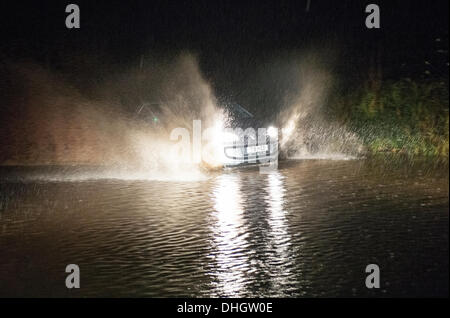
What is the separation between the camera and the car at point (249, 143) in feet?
54.5

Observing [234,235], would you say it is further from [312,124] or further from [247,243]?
[312,124]

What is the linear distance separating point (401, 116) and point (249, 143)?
5.43 metres

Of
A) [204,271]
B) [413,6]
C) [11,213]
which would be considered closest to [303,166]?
[11,213]

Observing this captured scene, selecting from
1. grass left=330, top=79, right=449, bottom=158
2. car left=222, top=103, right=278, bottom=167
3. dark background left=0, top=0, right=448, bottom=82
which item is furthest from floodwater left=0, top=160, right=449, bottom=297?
dark background left=0, top=0, right=448, bottom=82

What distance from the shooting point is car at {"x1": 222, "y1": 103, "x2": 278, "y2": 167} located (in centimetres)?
1661

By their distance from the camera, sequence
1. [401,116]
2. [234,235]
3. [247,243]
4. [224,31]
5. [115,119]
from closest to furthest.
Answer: [247,243], [234,235], [401,116], [115,119], [224,31]

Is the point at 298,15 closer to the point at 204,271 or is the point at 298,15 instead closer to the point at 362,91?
the point at 362,91

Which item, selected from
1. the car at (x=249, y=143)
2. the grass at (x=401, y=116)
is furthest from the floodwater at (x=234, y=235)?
the grass at (x=401, y=116)

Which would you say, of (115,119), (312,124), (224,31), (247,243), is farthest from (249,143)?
(224,31)

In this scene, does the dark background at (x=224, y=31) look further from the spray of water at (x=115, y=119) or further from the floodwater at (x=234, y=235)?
the floodwater at (x=234, y=235)

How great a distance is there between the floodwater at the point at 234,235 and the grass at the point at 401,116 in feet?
10.1

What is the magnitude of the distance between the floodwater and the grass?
10.1ft

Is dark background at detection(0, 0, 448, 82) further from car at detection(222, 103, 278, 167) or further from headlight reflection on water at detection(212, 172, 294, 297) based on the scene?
headlight reflection on water at detection(212, 172, 294, 297)

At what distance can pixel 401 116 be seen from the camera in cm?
2008
